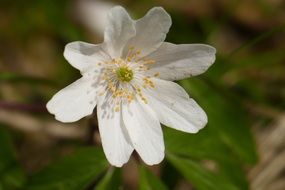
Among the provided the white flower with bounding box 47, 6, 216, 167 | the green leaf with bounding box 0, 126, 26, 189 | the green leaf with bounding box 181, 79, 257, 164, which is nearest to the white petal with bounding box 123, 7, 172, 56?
the white flower with bounding box 47, 6, 216, 167

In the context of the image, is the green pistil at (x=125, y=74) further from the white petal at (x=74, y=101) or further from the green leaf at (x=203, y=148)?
the green leaf at (x=203, y=148)

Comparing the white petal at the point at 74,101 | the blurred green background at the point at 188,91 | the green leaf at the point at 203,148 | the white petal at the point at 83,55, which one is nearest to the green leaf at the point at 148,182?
the blurred green background at the point at 188,91

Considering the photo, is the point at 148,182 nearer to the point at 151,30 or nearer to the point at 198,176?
the point at 198,176

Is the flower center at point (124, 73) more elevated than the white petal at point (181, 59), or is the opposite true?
the white petal at point (181, 59)

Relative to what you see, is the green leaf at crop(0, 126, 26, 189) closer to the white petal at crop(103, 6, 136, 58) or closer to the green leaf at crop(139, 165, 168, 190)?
the green leaf at crop(139, 165, 168, 190)

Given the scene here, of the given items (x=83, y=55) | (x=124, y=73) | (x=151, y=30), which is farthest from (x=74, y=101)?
(x=151, y=30)

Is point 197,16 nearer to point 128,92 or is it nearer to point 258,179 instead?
point 258,179
